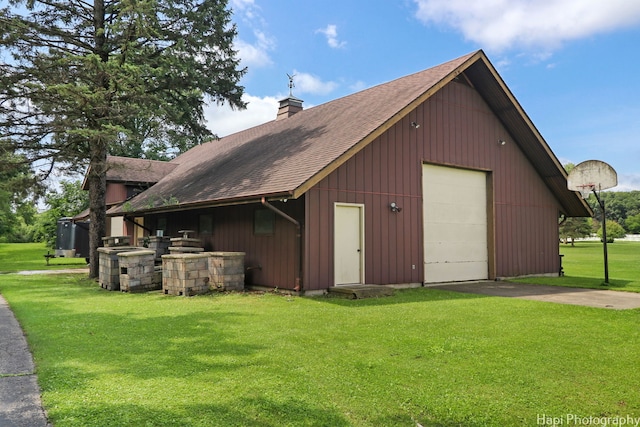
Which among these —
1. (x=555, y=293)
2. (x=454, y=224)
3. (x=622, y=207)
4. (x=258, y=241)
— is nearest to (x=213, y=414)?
(x=258, y=241)

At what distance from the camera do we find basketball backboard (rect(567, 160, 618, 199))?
12641 millimetres

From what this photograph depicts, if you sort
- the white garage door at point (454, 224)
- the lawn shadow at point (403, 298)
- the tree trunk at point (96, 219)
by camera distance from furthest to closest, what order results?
the tree trunk at point (96, 219) < the white garage door at point (454, 224) < the lawn shadow at point (403, 298)

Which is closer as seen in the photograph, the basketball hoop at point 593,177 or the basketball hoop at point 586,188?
the basketball hoop at point 593,177

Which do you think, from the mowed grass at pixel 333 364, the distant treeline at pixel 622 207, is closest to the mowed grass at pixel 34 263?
the mowed grass at pixel 333 364

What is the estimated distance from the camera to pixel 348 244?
1041 cm

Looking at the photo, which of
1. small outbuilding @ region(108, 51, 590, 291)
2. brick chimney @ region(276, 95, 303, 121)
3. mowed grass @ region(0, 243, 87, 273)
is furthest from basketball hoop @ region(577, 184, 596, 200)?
mowed grass @ region(0, 243, 87, 273)

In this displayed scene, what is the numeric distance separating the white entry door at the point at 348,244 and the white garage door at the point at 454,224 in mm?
2385

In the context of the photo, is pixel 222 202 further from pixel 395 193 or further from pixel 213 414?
pixel 213 414

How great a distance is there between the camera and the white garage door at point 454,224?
12.2 metres

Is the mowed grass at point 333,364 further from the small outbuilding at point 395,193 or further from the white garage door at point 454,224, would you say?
the white garage door at point 454,224

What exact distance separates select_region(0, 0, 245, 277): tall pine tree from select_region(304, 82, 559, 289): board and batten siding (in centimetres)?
651

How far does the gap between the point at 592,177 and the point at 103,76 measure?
14408 millimetres

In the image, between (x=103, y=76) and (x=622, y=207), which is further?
(x=622, y=207)

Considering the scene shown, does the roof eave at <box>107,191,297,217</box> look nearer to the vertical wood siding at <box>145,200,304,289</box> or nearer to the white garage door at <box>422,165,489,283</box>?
the vertical wood siding at <box>145,200,304,289</box>
